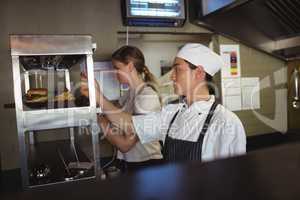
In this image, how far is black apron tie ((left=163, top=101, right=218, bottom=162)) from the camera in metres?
1.04

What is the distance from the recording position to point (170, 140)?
1162mm

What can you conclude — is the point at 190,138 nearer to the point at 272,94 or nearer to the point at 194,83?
the point at 194,83

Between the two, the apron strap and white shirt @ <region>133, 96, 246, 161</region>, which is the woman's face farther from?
the apron strap

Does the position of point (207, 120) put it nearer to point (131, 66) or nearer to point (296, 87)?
point (131, 66)

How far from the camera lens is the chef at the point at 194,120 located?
1.00 meters

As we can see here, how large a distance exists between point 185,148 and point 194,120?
115 mm

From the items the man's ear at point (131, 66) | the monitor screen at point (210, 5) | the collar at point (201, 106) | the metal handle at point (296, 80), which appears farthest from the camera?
the metal handle at point (296, 80)

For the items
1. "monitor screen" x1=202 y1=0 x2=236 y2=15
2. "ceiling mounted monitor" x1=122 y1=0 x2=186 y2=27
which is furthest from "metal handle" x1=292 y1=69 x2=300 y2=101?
"ceiling mounted monitor" x1=122 y1=0 x2=186 y2=27

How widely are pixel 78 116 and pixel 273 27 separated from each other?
2455 mm

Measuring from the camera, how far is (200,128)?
3.51ft

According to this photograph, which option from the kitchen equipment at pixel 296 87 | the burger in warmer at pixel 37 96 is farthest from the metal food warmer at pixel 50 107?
the kitchen equipment at pixel 296 87

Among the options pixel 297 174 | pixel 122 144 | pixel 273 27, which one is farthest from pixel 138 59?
pixel 273 27

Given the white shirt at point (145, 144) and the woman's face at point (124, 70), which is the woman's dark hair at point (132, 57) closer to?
the woman's face at point (124, 70)

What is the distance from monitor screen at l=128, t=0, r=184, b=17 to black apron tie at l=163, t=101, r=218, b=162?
1.49 meters
